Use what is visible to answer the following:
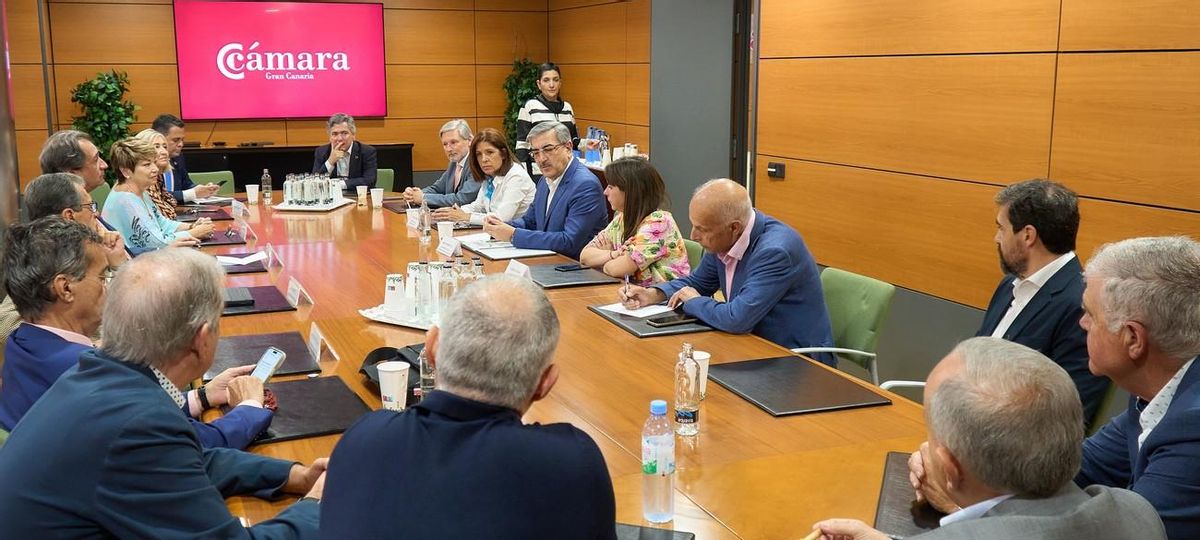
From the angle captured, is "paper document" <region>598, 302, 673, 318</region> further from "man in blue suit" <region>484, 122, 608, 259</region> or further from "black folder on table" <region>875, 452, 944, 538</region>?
"black folder on table" <region>875, 452, 944, 538</region>

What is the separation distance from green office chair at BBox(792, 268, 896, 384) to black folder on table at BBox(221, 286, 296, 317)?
199cm

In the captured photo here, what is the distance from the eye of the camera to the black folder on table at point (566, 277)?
434cm

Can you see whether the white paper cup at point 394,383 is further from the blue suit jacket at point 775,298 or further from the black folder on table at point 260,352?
the blue suit jacket at point 775,298

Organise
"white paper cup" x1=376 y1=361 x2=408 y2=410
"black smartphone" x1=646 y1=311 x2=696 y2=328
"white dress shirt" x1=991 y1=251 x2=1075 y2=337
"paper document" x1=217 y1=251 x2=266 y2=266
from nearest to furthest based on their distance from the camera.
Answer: "white paper cup" x1=376 y1=361 x2=408 y2=410 < "white dress shirt" x1=991 y1=251 x2=1075 y2=337 < "black smartphone" x1=646 y1=311 x2=696 y2=328 < "paper document" x1=217 y1=251 x2=266 y2=266

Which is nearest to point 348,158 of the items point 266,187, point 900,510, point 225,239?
point 266,187

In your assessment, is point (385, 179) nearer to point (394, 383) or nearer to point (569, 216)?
point (569, 216)

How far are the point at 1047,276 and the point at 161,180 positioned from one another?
18.2ft

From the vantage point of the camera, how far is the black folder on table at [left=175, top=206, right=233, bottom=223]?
257 inches

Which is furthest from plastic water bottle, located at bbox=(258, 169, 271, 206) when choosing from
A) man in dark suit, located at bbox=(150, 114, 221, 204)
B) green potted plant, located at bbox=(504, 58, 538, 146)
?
green potted plant, located at bbox=(504, 58, 538, 146)

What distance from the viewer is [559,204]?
552 centimetres

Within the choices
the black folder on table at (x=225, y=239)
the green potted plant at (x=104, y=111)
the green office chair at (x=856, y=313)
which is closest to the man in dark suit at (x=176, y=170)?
the black folder on table at (x=225, y=239)

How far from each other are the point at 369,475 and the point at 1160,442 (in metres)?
1.47

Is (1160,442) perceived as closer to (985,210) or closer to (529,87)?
(985,210)

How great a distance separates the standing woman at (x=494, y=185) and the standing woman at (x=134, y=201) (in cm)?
162
